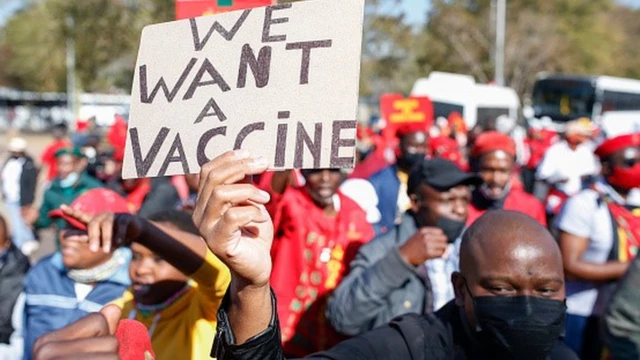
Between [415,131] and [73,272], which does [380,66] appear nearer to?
[415,131]

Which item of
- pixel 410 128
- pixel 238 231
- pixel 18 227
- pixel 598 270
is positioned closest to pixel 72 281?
pixel 238 231

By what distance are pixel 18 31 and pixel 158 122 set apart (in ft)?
187

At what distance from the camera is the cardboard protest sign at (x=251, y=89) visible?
200 cm

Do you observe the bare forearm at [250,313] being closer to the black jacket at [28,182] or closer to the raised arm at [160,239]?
the raised arm at [160,239]

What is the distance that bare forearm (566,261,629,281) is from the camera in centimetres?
402

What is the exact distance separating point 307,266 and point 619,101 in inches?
1059

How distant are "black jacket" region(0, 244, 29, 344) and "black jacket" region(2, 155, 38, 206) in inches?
230

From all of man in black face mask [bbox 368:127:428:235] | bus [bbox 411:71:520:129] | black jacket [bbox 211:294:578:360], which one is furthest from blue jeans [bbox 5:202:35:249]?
black jacket [bbox 211:294:578:360]

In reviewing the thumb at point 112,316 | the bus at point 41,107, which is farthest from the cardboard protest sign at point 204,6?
the bus at point 41,107

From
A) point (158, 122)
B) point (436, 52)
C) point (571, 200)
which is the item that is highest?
point (436, 52)

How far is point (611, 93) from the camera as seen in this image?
28.4 metres

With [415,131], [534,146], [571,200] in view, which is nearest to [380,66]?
[534,146]

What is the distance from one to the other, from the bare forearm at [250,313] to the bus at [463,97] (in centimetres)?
1304

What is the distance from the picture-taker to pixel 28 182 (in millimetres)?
10117
